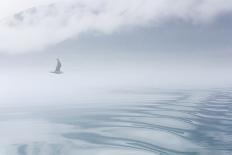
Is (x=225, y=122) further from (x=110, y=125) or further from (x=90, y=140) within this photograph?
(x=90, y=140)

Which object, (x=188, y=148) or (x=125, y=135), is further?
(x=125, y=135)

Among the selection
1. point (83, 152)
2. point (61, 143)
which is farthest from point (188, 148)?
point (61, 143)

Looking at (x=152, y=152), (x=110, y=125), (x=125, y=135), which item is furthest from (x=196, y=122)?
(x=152, y=152)

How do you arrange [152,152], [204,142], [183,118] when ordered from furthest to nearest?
[183,118], [204,142], [152,152]

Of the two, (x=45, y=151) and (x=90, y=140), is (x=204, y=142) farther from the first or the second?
(x=45, y=151)

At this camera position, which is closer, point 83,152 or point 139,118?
point 83,152

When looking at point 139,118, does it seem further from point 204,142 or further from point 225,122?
point 204,142

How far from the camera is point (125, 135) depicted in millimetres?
47125

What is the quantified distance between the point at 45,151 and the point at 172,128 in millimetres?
17700

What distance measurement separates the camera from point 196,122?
193 ft

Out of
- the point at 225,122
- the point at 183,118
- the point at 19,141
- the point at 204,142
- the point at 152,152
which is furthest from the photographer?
the point at 183,118

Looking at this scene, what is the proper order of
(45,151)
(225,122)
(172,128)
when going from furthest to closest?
(225,122), (172,128), (45,151)

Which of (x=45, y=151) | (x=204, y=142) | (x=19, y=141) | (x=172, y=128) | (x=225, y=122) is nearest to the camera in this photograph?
(x=45, y=151)

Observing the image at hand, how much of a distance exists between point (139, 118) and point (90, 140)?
19561mm
